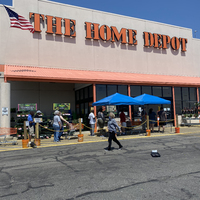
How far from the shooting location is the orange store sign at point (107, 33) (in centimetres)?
1802

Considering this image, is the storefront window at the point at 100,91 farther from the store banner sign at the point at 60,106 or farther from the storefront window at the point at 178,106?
the storefront window at the point at 178,106

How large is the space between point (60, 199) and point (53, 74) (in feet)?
42.3

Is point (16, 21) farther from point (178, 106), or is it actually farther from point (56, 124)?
point (178, 106)

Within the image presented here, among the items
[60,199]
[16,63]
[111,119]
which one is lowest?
[60,199]

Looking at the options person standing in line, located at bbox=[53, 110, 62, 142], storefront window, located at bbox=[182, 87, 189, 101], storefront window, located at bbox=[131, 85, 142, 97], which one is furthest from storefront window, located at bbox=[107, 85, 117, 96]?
storefront window, located at bbox=[182, 87, 189, 101]

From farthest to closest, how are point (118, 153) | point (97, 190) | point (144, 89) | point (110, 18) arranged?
point (110, 18) → point (144, 89) → point (118, 153) → point (97, 190)

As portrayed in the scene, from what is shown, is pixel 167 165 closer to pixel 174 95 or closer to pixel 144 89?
pixel 144 89

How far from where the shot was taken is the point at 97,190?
4348 millimetres

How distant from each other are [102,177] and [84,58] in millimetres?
15522

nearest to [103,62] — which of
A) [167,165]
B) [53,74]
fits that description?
[53,74]

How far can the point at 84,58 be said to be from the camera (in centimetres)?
1944

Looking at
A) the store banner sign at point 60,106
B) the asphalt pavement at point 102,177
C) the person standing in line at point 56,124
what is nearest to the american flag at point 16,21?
the store banner sign at point 60,106

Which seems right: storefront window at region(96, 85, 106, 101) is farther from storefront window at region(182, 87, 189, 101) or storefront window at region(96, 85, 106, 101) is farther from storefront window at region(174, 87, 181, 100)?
storefront window at region(182, 87, 189, 101)

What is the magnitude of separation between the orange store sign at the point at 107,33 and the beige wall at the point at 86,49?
42cm
